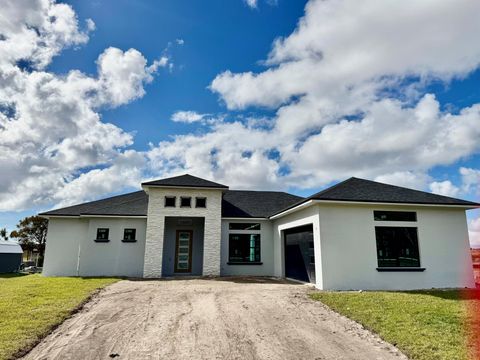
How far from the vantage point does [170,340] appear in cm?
580

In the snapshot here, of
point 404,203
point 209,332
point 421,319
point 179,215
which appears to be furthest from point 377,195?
point 179,215

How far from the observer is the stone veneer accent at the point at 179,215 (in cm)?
1574

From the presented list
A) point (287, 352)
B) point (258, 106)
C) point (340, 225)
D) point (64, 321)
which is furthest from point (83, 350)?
point (258, 106)

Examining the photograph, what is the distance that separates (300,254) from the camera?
1434 cm

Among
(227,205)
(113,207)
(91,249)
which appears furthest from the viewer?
(227,205)

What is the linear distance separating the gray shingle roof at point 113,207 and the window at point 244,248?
5.28m

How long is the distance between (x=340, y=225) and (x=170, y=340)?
8136 millimetres

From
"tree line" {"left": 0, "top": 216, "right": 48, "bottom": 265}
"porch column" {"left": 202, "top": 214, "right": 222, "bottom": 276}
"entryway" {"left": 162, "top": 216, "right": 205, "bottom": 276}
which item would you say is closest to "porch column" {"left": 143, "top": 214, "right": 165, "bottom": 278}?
"entryway" {"left": 162, "top": 216, "right": 205, "bottom": 276}

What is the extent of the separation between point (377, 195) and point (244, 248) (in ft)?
25.8

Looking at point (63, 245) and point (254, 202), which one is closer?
point (63, 245)

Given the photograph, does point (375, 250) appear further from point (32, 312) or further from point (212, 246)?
point (32, 312)

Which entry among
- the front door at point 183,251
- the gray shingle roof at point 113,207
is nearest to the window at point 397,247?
the front door at point 183,251

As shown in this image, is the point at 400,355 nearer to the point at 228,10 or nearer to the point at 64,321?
the point at 64,321

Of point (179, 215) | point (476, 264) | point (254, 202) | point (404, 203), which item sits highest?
point (254, 202)
